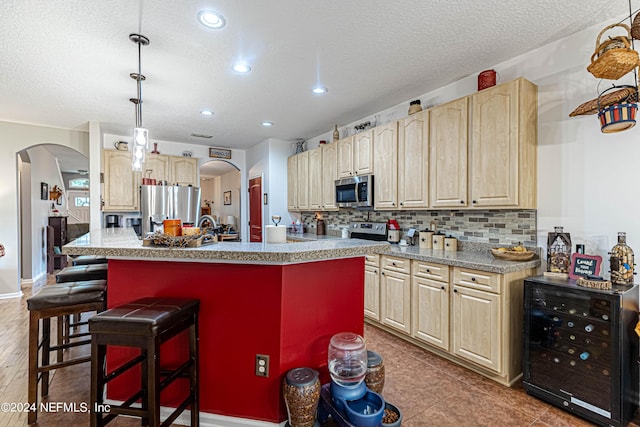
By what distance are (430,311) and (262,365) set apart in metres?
1.69

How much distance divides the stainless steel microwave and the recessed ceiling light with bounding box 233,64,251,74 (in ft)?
6.04

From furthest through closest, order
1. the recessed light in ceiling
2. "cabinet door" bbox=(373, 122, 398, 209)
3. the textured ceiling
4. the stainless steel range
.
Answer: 1. the recessed light in ceiling
2. the stainless steel range
3. "cabinet door" bbox=(373, 122, 398, 209)
4. the textured ceiling

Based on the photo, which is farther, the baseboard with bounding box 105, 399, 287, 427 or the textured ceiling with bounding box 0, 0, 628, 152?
the textured ceiling with bounding box 0, 0, 628, 152

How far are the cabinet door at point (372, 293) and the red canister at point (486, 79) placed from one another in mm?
2043

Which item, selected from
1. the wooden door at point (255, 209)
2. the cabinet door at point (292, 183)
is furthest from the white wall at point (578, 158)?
the wooden door at point (255, 209)

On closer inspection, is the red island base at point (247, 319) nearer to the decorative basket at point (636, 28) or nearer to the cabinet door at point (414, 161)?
the cabinet door at point (414, 161)

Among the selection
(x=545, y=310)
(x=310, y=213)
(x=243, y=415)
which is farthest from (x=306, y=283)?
(x=310, y=213)

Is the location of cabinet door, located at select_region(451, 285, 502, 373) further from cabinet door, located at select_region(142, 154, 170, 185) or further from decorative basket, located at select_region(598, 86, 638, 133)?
cabinet door, located at select_region(142, 154, 170, 185)

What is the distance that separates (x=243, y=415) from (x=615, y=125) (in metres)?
2.82

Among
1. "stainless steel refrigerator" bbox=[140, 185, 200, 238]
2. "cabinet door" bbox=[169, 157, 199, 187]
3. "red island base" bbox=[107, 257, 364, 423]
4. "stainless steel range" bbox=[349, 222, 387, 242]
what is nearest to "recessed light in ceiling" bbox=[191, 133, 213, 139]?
"cabinet door" bbox=[169, 157, 199, 187]

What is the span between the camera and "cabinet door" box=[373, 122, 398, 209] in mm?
3508

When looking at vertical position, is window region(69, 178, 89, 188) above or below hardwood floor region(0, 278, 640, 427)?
above

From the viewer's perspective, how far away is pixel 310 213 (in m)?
5.72

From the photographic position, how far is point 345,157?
4.32 metres
